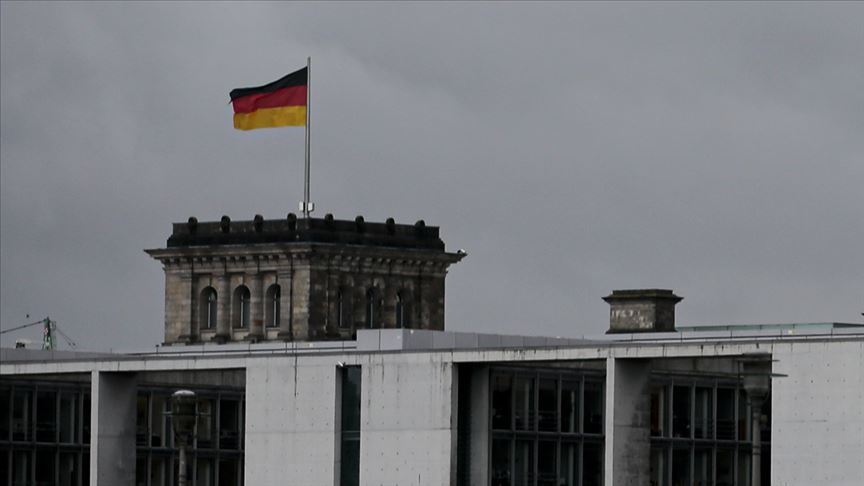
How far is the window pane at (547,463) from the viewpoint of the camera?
10688 centimetres

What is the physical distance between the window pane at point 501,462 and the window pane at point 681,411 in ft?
31.5

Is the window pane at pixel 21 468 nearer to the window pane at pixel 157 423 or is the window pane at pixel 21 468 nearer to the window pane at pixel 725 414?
the window pane at pixel 157 423

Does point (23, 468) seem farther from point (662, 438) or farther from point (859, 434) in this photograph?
point (859, 434)

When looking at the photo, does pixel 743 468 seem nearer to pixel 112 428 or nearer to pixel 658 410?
pixel 658 410

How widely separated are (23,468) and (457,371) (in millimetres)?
23106

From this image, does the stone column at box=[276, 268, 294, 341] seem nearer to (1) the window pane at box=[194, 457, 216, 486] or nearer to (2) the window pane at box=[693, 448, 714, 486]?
(1) the window pane at box=[194, 457, 216, 486]

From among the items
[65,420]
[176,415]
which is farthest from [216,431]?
[176,415]

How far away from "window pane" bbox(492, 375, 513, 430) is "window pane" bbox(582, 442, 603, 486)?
522 centimetres

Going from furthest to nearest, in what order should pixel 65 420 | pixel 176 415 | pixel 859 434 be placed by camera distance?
pixel 65 420, pixel 859 434, pixel 176 415

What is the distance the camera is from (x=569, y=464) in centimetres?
10838

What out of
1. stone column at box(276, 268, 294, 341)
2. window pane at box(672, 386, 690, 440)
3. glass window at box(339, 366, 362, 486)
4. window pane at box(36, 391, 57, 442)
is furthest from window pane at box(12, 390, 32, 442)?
stone column at box(276, 268, 294, 341)

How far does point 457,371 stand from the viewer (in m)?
102

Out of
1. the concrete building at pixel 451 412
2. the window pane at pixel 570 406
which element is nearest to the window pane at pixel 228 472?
the concrete building at pixel 451 412

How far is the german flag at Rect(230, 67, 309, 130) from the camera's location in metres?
142
